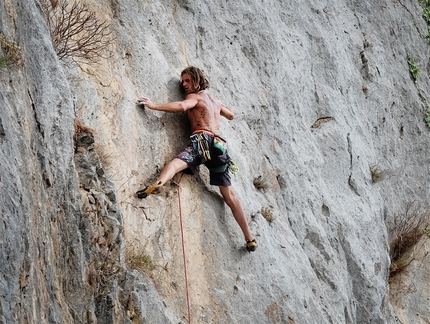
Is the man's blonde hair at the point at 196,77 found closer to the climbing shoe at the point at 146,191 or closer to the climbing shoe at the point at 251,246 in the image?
the climbing shoe at the point at 146,191

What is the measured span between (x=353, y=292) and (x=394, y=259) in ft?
7.65

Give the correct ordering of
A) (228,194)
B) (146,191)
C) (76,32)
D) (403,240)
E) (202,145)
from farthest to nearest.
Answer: (403,240), (228,194), (202,145), (146,191), (76,32)

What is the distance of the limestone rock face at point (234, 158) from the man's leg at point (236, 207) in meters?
0.16

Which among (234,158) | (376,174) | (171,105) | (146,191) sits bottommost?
(376,174)

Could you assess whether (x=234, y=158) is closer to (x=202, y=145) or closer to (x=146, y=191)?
(x=202, y=145)

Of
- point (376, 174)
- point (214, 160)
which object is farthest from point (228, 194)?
point (376, 174)

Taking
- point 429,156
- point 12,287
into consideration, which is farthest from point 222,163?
point 429,156

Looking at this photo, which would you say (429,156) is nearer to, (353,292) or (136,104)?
(353,292)

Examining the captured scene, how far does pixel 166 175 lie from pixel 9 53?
281 centimetres

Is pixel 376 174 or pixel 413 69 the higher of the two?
pixel 413 69

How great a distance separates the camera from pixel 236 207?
8.30m

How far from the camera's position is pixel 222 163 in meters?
8.20

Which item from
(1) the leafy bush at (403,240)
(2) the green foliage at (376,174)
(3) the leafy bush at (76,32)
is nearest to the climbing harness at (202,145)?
(3) the leafy bush at (76,32)

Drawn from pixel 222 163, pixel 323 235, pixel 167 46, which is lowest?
pixel 323 235
